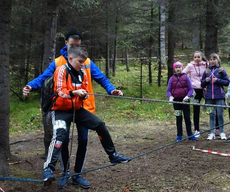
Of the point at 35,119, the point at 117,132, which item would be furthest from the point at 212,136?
the point at 35,119

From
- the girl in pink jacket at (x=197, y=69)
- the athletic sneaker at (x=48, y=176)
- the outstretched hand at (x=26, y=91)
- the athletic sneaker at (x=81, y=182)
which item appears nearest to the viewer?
the athletic sneaker at (x=48, y=176)

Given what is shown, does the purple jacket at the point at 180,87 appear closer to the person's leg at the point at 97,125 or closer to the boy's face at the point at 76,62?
the person's leg at the point at 97,125

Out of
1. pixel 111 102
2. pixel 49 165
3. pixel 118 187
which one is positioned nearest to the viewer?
pixel 49 165

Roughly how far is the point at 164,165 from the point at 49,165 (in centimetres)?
221

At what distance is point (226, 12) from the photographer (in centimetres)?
1019

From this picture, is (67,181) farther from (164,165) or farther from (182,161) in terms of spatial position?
(182,161)

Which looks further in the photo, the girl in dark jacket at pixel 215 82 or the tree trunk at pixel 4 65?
the girl in dark jacket at pixel 215 82

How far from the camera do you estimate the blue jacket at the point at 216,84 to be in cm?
638

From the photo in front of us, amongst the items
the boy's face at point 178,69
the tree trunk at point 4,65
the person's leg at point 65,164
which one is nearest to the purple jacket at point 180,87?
the boy's face at point 178,69

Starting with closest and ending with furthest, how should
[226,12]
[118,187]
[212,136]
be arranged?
[118,187], [212,136], [226,12]

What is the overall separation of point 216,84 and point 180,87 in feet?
2.67

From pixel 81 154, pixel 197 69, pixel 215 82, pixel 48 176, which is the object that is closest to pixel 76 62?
pixel 81 154

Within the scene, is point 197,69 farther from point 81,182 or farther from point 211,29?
point 81,182

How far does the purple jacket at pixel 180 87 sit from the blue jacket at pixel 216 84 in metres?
0.37
